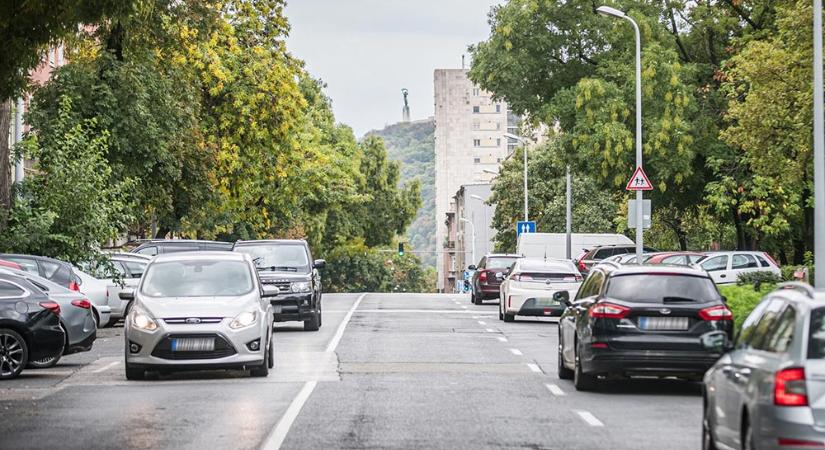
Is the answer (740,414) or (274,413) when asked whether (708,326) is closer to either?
(274,413)

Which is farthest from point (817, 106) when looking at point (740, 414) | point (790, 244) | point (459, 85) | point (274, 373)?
point (459, 85)

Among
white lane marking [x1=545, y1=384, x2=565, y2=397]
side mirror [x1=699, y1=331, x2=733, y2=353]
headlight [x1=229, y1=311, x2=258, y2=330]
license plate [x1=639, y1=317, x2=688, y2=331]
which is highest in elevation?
side mirror [x1=699, y1=331, x2=733, y2=353]

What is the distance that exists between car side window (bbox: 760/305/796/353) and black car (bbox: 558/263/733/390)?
22.3 ft

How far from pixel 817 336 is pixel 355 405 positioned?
7524mm

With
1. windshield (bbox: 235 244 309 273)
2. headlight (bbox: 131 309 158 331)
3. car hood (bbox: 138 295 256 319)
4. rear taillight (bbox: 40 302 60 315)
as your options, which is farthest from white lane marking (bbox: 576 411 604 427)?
windshield (bbox: 235 244 309 273)

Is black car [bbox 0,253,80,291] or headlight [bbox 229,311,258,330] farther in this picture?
black car [bbox 0,253,80,291]

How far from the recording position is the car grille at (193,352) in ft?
61.6

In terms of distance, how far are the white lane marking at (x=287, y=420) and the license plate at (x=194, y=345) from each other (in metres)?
1.44

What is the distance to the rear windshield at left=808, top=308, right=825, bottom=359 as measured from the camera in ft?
28.8

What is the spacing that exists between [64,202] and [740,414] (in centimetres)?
2683

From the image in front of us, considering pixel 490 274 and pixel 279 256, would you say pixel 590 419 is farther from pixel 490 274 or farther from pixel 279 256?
pixel 490 274

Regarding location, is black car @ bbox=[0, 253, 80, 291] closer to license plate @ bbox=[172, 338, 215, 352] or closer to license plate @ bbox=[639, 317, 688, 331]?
license plate @ bbox=[172, 338, 215, 352]

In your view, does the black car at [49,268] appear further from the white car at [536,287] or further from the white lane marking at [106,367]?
the white car at [536,287]

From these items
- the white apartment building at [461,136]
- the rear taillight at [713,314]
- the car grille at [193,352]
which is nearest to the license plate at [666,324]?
the rear taillight at [713,314]
